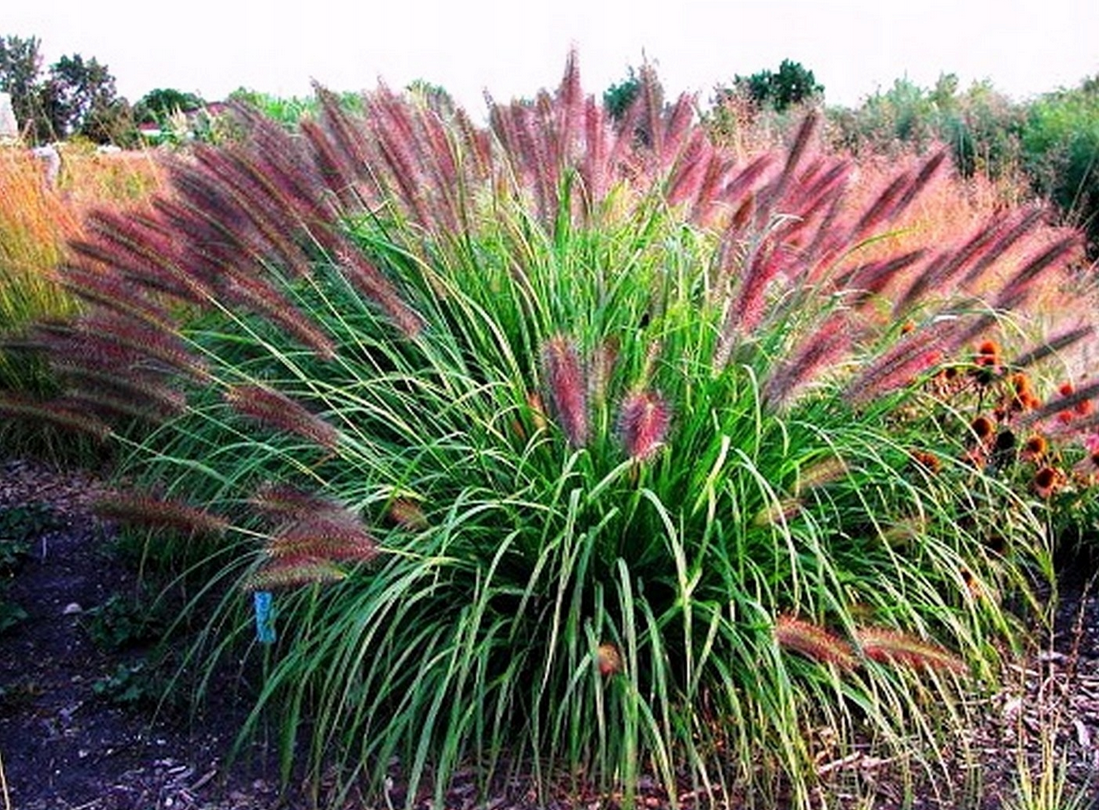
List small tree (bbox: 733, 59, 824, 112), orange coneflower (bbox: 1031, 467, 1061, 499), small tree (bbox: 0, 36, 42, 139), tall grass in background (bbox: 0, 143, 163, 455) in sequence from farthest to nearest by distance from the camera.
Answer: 1. small tree (bbox: 733, 59, 824, 112)
2. small tree (bbox: 0, 36, 42, 139)
3. tall grass in background (bbox: 0, 143, 163, 455)
4. orange coneflower (bbox: 1031, 467, 1061, 499)

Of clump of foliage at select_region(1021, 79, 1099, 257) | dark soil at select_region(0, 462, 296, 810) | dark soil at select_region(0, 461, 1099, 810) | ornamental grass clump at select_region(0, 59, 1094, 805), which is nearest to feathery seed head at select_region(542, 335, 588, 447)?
ornamental grass clump at select_region(0, 59, 1094, 805)

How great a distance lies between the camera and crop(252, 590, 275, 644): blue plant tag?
270 cm

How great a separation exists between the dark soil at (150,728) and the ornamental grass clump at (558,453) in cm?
11

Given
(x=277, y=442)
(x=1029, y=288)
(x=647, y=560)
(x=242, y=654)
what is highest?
(x=1029, y=288)

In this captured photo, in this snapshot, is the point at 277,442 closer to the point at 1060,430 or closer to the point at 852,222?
the point at 852,222

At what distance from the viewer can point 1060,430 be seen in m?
3.20

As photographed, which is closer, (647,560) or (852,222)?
(647,560)

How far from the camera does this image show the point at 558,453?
2.87m

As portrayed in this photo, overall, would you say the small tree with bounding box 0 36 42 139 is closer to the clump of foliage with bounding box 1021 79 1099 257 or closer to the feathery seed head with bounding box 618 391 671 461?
the clump of foliage with bounding box 1021 79 1099 257

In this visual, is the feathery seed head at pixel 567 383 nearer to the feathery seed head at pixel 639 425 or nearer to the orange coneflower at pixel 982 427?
the feathery seed head at pixel 639 425

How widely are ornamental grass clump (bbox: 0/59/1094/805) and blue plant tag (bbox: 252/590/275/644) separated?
0.30 ft

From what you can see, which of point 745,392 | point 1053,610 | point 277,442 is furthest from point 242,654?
point 1053,610

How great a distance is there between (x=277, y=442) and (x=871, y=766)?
166cm

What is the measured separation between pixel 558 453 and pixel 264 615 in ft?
2.49
